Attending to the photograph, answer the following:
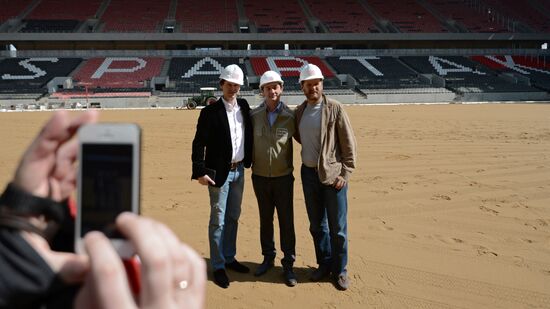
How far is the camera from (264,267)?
3732mm

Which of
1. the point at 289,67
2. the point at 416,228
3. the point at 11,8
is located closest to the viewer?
the point at 416,228

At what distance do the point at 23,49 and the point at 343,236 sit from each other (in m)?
43.9

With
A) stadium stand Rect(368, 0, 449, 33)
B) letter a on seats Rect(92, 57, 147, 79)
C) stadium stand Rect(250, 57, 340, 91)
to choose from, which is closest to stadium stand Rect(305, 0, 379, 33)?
stadium stand Rect(368, 0, 449, 33)

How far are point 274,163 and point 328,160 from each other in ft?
1.64

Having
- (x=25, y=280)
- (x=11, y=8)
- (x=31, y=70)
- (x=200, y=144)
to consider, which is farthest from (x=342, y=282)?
(x=11, y=8)

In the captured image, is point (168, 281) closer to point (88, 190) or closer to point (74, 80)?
point (88, 190)

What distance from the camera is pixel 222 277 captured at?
3.52m

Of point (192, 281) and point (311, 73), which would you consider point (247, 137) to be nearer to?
point (311, 73)

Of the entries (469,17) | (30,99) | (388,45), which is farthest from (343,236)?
(469,17)

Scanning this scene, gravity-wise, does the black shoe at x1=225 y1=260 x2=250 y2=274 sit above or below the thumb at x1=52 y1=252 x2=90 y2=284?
below

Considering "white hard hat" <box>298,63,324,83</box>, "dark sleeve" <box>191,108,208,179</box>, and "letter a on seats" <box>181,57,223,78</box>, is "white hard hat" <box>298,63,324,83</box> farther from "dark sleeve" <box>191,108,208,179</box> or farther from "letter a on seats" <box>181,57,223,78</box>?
"letter a on seats" <box>181,57,223,78</box>

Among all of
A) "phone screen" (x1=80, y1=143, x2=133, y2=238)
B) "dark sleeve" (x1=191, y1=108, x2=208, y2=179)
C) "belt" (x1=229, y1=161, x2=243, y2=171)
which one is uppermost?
"phone screen" (x1=80, y1=143, x2=133, y2=238)

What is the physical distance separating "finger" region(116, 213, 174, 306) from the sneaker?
2.97m

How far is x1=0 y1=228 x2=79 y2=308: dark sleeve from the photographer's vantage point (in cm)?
76
